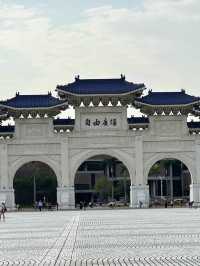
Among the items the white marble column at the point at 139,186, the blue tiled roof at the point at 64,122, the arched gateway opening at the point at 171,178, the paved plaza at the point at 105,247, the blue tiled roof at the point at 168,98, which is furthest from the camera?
the arched gateway opening at the point at 171,178

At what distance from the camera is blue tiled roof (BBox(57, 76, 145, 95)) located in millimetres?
52312

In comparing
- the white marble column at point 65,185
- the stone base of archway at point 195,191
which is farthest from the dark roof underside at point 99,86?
the stone base of archway at point 195,191

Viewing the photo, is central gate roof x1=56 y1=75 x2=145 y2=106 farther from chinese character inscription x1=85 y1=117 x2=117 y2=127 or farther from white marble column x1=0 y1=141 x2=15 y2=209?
white marble column x1=0 y1=141 x2=15 y2=209

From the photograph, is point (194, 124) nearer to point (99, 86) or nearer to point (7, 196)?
point (99, 86)

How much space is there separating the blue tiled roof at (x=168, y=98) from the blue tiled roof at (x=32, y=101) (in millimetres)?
5863

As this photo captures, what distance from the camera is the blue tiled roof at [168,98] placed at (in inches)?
2063

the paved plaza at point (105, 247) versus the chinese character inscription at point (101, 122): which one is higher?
the chinese character inscription at point (101, 122)

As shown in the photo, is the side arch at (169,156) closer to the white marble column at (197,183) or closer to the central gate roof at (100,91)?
the white marble column at (197,183)

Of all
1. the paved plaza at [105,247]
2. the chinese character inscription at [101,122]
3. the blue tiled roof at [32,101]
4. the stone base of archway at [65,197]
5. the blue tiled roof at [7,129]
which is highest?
the blue tiled roof at [32,101]

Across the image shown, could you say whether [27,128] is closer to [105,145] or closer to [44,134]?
[44,134]

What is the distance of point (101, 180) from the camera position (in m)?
80.9

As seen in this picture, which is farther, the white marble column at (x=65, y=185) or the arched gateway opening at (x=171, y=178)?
the arched gateway opening at (x=171, y=178)

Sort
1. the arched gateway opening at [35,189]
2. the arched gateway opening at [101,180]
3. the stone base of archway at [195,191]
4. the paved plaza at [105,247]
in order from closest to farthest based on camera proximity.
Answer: the paved plaza at [105,247]
the stone base of archway at [195,191]
the arched gateway opening at [35,189]
the arched gateway opening at [101,180]

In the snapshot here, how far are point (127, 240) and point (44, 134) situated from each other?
3167 cm
